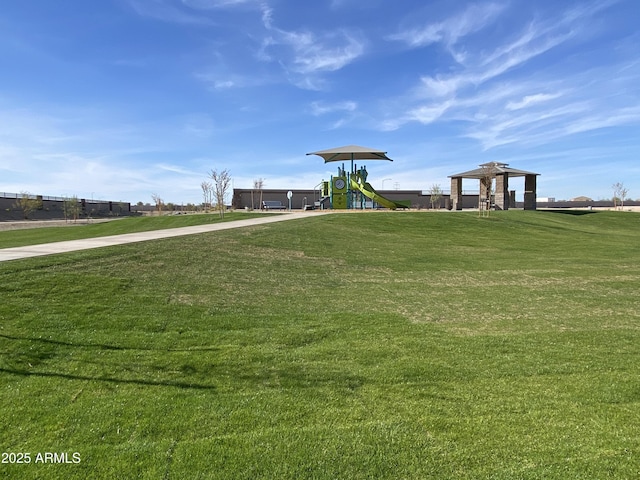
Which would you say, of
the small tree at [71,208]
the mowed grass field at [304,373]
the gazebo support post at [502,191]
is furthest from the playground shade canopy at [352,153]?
the small tree at [71,208]

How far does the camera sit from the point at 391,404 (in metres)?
3.62

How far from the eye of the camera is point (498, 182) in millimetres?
36312

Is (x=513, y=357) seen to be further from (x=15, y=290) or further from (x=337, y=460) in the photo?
(x=15, y=290)

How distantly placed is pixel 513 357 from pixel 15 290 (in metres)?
7.20

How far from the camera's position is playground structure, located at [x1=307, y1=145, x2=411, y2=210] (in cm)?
3366

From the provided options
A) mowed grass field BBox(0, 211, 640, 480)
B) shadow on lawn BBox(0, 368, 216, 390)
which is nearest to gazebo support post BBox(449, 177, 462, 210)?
mowed grass field BBox(0, 211, 640, 480)

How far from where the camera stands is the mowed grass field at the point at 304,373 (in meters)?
2.86

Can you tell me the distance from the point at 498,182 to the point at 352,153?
1433cm

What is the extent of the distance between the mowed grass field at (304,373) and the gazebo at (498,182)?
2763 cm

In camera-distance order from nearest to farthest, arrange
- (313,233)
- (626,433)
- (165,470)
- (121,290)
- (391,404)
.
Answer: (165,470)
(626,433)
(391,404)
(121,290)
(313,233)

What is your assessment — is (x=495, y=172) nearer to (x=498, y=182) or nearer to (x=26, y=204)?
(x=498, y=182)

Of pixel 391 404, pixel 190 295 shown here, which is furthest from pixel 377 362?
pixel 190 295

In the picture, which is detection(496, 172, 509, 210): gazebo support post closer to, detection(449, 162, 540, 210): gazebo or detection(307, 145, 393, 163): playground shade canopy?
detection(449, 162, 540, 210): gazebo

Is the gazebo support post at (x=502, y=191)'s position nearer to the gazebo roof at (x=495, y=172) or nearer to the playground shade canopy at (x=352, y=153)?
the gazebo roof at (x=495, y=172)
